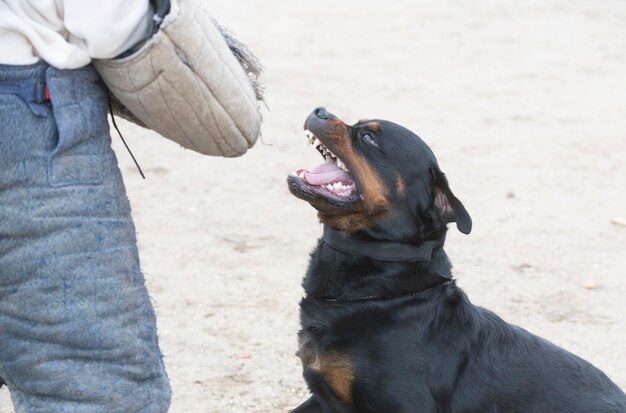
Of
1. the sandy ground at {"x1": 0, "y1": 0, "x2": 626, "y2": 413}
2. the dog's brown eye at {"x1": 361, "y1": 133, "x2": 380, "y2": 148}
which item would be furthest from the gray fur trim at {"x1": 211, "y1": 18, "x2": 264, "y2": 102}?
the sandy ground at {"x1": 0, "y1": 0, "x2": 626, "y2": 413}

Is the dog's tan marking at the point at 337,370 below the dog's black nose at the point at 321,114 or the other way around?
below

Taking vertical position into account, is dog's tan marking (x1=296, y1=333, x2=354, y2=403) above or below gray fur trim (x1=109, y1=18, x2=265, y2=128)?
below

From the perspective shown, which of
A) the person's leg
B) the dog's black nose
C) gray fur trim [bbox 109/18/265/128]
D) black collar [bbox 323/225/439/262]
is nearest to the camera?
the person's leg

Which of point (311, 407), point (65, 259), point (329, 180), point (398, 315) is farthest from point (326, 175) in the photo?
point (65, 259)

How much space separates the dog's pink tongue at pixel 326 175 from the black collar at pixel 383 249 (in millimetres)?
190

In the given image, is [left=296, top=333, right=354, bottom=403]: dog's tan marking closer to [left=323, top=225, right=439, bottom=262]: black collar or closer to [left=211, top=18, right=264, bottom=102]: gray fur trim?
[left=323, top=225, right=439, bottom=262]: black collar

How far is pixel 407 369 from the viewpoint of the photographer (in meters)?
3.54

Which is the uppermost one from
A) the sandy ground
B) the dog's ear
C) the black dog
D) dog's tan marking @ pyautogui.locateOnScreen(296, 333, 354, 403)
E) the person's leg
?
the person's leg

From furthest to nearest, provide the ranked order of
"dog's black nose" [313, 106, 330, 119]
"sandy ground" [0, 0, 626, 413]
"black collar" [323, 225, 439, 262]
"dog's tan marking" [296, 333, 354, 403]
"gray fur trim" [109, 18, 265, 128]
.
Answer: "sandy ground" [0, 0, 626, 413] < "dog's black nose" [313, 106, 330, 119] < "black collar" [323, 225, 439, 262] < "dog's tan marking" [296, 333, 354, 403] < "gray fur trim" [109, 18, 265, 128]

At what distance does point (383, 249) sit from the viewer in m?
3.75

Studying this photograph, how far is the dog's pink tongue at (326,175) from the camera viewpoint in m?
3.84

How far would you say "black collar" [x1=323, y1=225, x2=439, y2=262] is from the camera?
3.75m

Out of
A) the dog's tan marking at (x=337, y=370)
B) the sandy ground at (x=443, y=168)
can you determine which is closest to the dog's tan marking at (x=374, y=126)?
the dog's tan marking at (x=337, y=370)

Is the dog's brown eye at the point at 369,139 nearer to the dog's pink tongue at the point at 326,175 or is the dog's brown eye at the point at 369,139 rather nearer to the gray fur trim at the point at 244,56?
the dog's pink tongue at the point at 326,175
